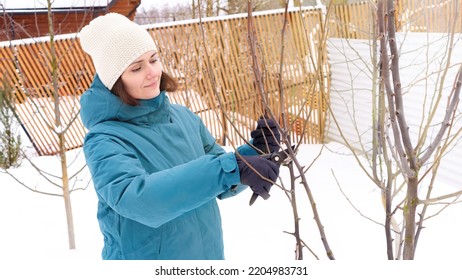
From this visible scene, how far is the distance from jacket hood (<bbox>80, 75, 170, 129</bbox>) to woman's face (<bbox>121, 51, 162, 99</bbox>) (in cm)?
3

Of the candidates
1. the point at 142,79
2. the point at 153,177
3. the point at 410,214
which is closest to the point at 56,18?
the point at 142,79

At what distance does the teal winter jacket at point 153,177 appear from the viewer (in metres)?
1.08

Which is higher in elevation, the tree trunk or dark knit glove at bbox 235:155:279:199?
dark knit glove at bbox 235:155:279:199

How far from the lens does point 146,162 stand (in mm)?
1339

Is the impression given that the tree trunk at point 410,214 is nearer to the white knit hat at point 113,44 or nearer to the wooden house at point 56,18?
the white knit hat at point 113,44

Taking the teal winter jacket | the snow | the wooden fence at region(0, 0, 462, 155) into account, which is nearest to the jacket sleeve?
the teal winter jacket

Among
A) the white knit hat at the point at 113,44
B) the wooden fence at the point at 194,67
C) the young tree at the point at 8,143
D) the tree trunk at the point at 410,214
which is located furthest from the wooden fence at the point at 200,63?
the tree trunk at the point at 410,214

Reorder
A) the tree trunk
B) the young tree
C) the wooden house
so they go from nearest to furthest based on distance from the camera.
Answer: the tree trunk, the young tree, the wooden house

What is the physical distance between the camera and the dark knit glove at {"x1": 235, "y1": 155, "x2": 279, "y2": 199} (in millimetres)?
1069

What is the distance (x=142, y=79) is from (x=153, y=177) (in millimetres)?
403

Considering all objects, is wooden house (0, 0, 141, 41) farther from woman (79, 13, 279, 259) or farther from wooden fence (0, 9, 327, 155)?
woman (79, 13, 279, 259)

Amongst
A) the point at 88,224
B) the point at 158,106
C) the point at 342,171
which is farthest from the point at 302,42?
the point at 158,106

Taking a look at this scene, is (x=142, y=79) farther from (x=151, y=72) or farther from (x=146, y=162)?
(x=146, y=162)

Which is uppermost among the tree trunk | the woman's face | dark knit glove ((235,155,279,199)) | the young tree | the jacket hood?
the woman's face
